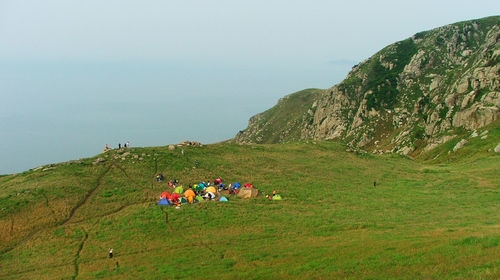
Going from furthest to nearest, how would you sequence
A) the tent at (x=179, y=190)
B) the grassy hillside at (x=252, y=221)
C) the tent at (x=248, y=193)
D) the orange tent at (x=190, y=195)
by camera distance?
the tent at (x=248, y=193) < the tent at (x=179, y=190) < the orange tent at (x=190, y=195) < the grassy hillside at (x=252, y=221)

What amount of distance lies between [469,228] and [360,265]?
538 inches

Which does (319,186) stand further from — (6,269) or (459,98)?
(459,98)

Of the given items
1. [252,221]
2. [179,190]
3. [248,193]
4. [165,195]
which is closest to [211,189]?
[179,190]

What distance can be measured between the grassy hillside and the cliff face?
37706 millimetres

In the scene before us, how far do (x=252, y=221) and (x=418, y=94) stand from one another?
104 meters

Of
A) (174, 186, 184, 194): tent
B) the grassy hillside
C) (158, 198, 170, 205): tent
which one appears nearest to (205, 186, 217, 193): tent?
(174, 186, 184, 194): tent

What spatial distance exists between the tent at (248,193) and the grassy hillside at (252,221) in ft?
4.34

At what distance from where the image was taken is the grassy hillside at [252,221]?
25.2 meters

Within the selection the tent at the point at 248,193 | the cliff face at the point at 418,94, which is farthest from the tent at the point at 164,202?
the cliff face at the point at 418,94

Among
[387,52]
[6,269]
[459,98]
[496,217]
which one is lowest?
[6,269]

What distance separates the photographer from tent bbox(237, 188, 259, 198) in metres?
47.1

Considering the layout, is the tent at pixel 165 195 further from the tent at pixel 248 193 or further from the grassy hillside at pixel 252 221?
the tent at pixel 248 193

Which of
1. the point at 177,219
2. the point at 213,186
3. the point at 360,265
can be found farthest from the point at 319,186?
the point at 360,265

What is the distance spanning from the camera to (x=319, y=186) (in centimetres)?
5216
